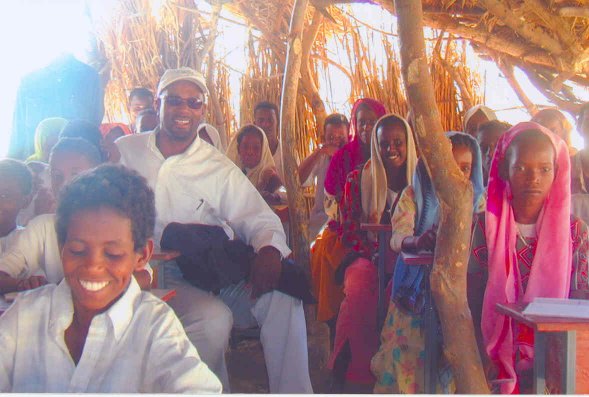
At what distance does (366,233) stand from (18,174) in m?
2.24

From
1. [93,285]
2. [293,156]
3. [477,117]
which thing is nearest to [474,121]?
[477,117]

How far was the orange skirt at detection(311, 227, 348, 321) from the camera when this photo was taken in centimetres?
473

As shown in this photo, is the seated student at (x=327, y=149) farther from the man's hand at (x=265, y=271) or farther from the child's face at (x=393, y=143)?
the man's hand at (x=265, y=271)

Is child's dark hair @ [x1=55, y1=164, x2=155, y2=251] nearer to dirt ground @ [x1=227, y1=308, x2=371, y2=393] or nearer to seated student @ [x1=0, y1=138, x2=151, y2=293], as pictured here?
seated student @ [x1=0, y1=138, x2=151, y2=293]

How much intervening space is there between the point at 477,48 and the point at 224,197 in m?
4.66

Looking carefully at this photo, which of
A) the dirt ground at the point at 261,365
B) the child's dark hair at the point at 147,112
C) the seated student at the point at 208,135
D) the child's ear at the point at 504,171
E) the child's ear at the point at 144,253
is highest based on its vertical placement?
the child's dark hair at the point at 147,112

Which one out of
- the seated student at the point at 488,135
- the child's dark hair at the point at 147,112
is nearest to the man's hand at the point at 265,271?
the seated student at the point at 488,135

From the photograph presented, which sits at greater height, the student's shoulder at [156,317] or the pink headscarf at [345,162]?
the pink headscarf at [345,162]

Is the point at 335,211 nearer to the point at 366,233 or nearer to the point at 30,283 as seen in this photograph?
the point at 366,233

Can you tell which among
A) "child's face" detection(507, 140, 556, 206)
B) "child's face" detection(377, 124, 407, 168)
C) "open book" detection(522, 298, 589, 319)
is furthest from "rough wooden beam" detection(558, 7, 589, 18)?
"open book" detection(522, 298, 589, 319)

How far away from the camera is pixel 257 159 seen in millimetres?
6570

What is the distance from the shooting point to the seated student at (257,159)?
645 centimetres

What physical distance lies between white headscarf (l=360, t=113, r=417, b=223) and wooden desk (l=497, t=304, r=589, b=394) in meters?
2.06

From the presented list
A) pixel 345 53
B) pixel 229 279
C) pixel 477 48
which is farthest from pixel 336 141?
pixel 229 279
